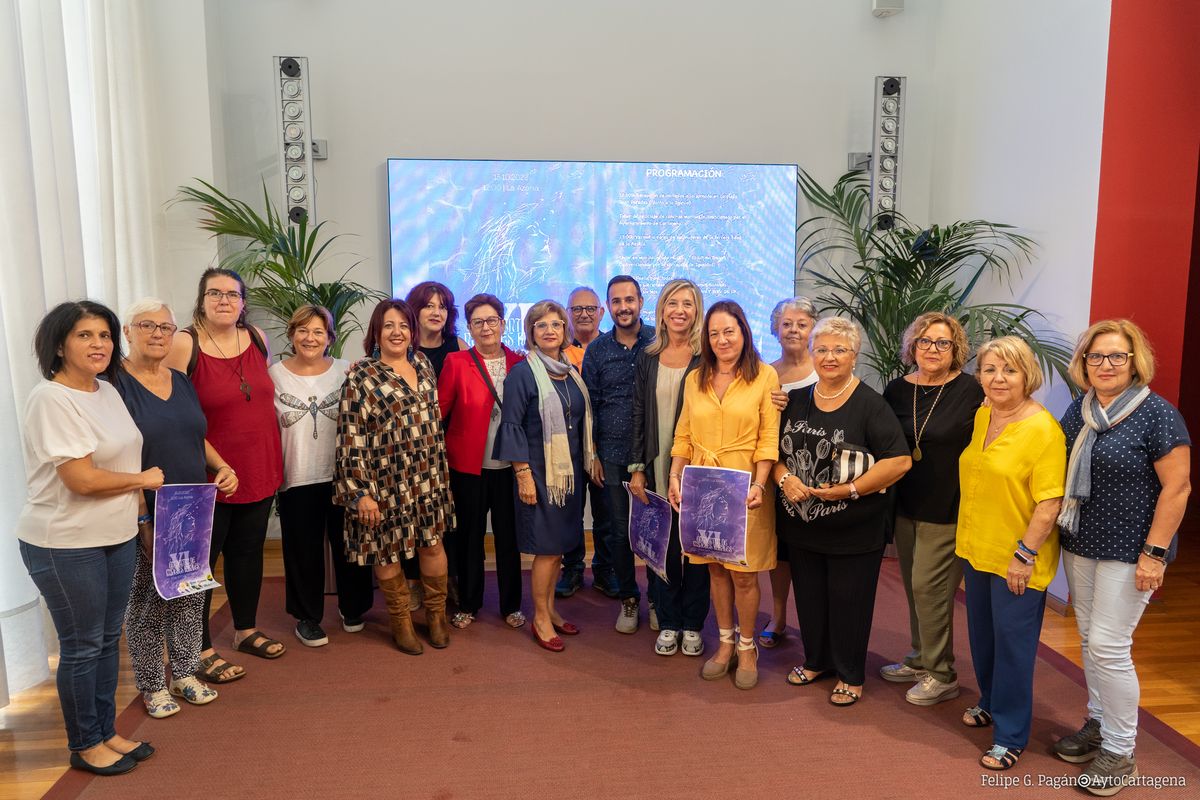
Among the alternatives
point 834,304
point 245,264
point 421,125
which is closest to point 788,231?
point 834,304

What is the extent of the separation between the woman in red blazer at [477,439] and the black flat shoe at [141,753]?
55.8 inches

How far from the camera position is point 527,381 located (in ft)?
11.7

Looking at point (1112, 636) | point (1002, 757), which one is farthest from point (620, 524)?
point (1112, 636)

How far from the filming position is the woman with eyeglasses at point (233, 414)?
127 inches

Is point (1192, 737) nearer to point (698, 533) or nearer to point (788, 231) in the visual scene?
point (698, 533)

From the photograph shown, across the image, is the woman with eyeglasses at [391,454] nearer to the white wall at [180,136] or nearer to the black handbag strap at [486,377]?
the black handbag strap at [486,377]

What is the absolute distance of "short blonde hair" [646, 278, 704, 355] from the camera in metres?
3.42

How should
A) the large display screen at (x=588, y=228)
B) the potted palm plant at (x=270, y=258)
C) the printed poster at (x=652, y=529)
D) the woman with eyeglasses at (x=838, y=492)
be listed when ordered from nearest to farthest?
1. the woman with eyeglasses at (x=838, y=492)
2. the printed poster at (x=652, y=529)
3. the potted palm plant at (x=270, y=258)
4. the large display screen at (x=588, y=228)

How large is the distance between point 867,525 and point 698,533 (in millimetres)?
626

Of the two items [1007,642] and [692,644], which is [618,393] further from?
[1007,642]

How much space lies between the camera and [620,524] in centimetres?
382

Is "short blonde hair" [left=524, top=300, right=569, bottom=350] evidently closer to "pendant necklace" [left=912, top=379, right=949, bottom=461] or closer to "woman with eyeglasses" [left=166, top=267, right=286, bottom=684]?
"woman with eyeglasses" [left=166, top=267, right=286, bottom=684]

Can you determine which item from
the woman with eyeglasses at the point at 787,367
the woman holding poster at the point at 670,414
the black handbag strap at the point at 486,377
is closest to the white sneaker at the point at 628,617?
the woman holding poster at the point at 670,414

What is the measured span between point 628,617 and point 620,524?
0.47 metres
